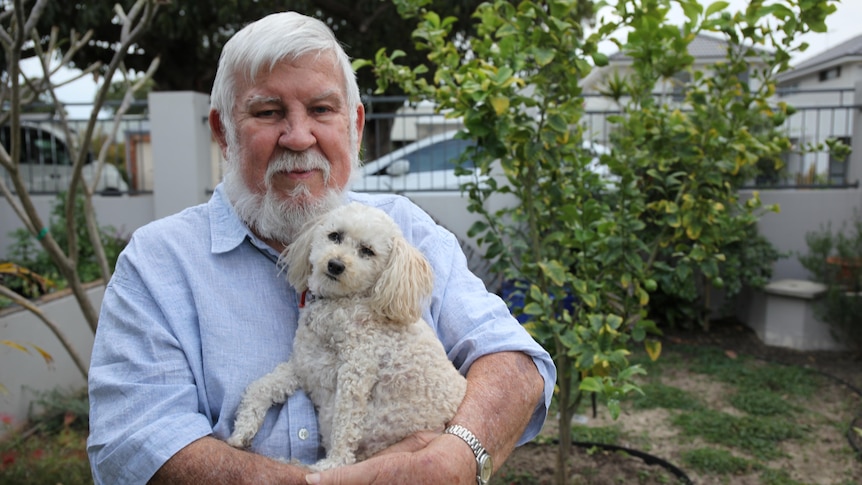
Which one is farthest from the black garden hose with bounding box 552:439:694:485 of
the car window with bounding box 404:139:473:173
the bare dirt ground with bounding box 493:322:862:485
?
the car window with bounding box 404:139:473:173

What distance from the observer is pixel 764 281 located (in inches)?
258

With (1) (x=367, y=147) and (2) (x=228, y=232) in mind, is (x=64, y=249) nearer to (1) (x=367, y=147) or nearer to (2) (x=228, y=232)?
(1) (x=367, y=147)

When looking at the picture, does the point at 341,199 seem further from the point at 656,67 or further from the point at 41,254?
the point at 41,254

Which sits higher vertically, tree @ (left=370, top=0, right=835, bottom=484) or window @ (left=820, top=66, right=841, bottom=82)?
Result: window @ (left=820, top=66, right=841, bottom=82)

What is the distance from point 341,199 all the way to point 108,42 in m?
14.5

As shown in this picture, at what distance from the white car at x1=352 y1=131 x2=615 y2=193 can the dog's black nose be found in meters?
5.61

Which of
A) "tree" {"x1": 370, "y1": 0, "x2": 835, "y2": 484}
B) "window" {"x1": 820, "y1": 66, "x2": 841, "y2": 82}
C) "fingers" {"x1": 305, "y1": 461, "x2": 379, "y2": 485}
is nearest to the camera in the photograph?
"fingers" {"x1": 305, "y1": 461, "x2": 379, "y2": 485}

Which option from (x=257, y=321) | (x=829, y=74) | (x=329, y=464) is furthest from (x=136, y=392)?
(x=829, y=74)

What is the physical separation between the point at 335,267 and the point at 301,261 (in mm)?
141

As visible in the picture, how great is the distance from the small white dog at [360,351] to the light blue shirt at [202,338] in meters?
0.07

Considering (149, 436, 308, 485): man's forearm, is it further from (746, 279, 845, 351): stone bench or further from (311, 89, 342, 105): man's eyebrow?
(746, 279, 845, 351): stone bench

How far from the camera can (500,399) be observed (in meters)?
1.68

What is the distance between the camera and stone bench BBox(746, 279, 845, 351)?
630cm

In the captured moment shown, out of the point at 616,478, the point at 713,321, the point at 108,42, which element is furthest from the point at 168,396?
the point at 108,42
